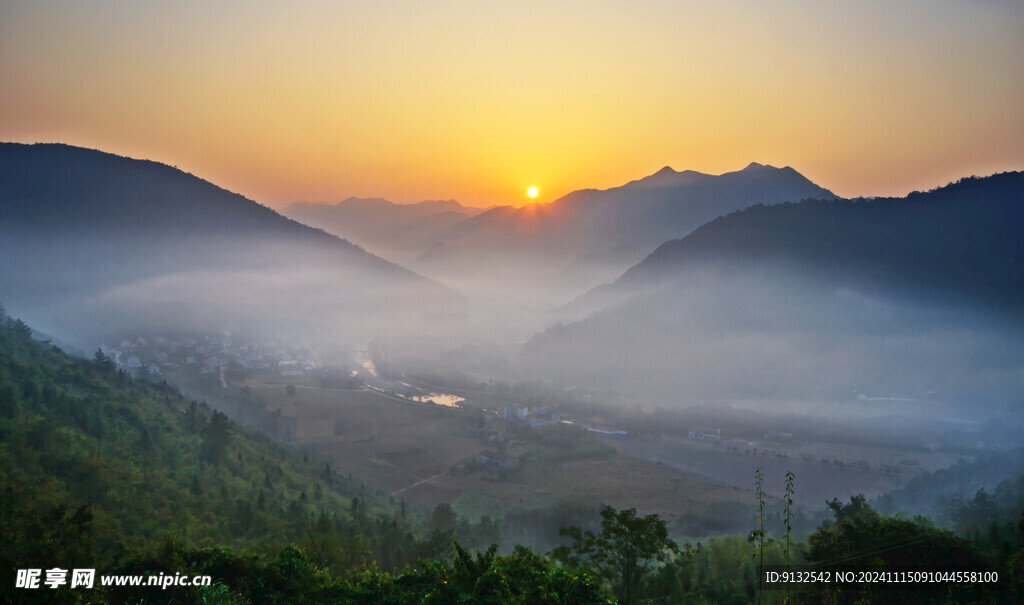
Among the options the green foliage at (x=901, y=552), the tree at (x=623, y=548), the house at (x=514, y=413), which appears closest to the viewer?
the green foliage at (x=901, y=552)

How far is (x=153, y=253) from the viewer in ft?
403

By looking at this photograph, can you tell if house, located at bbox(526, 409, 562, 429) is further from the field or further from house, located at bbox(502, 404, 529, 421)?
the field

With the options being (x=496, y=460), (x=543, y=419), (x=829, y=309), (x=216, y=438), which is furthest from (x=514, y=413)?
(x=829, y=309)

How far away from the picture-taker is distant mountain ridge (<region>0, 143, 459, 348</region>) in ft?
314

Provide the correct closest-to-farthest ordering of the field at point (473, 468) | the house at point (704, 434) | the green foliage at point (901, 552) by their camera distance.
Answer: the green foliage at point (901, 552)
the field at point (473, 468)
the house at point (704, 434)

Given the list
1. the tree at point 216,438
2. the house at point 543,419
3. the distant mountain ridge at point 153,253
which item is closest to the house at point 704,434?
the house at point 543,419

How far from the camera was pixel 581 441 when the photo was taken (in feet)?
178

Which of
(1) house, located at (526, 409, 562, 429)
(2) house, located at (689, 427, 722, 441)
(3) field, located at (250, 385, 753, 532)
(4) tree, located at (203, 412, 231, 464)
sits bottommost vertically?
(3) field, located at (250, 385, 753, 532)

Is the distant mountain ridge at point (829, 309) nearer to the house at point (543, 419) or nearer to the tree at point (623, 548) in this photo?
the house at point (543, 419)

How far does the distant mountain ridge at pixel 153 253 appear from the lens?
95.7 meters

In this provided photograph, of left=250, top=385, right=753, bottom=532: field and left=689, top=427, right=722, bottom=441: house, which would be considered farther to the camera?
left=689, top=427, right=722, bottom=441: house

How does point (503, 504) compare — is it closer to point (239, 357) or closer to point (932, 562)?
point (932, 562)

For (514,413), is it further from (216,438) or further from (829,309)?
(829,309)

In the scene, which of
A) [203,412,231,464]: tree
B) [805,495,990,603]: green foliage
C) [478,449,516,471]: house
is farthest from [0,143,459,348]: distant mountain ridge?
[805,495,990,603]: green foliage
